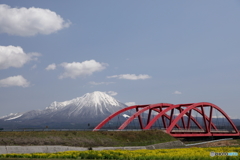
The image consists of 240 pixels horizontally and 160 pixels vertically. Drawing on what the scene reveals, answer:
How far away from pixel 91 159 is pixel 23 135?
2053 centimetres

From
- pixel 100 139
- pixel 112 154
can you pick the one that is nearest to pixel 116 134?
pixel 100 139

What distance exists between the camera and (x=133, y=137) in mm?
61250

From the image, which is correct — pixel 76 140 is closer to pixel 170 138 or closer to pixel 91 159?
pixel 91 159

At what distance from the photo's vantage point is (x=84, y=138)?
51.6m

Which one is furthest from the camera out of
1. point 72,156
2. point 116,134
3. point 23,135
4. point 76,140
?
point 116,134

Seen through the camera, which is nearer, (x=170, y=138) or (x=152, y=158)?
(x=152, y=158)

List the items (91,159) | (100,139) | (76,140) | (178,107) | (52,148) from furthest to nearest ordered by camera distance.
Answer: (178,107), (100,139), (76,140), (52,148), (91,159)

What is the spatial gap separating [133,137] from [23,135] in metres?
23.2

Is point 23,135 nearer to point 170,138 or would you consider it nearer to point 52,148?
point 52,148

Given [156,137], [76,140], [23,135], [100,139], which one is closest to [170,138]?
[156,137]

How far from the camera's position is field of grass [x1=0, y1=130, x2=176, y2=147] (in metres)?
43.6

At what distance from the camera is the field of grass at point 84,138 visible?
1718 inches

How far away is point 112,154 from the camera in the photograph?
101 ft

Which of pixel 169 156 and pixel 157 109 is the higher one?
pixel 157 109
